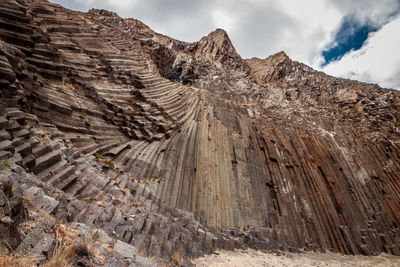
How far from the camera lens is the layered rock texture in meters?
5.90

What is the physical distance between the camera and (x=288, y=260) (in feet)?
35.4

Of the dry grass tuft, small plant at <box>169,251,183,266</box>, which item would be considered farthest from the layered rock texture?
the dry grass tuft

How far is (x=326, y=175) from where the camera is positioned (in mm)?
20406

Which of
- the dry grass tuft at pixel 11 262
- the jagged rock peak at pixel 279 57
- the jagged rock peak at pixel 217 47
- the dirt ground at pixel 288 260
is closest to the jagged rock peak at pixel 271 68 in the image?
the jagged rock peak at pixel 279 57

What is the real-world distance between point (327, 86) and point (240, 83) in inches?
528

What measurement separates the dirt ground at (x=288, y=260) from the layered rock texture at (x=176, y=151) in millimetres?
663

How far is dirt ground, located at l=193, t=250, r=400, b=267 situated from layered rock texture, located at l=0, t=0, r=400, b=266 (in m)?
0.66

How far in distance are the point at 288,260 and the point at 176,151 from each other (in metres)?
9.62

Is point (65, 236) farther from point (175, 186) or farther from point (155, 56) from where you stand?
point (155, 56)

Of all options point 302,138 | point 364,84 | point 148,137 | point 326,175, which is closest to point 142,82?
point 148,137

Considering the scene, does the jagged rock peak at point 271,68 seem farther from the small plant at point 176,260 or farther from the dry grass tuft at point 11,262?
the dry grass tuft at point 11,262

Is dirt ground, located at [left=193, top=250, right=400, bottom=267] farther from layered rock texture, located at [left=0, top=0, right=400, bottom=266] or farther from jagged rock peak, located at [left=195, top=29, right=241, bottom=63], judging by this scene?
jagged rock peak, located at [left=195, top=29, right=241, bottom=63]

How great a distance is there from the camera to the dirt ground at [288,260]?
7774 mm

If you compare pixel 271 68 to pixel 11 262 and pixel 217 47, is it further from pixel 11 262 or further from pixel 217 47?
pixel 11 262
